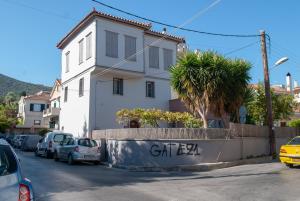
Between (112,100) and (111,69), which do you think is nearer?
(111,69)

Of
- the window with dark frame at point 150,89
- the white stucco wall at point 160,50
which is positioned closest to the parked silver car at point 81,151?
the window with dark frame at point 150,89

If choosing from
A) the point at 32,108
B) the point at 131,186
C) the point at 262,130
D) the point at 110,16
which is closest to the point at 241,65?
the point at 262,130

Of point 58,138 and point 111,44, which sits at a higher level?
point 111,44

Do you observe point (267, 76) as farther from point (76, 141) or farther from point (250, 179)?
point (76, 141)

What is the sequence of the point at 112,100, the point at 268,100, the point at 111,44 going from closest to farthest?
the point at 268,100
the point at 111,44
the point at 112,100

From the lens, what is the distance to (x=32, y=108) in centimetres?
6575

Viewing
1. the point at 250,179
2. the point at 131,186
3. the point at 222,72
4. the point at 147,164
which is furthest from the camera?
the point at 222,72

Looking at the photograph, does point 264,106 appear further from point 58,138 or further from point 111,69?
point 58,138

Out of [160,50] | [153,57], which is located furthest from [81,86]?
[160,50]

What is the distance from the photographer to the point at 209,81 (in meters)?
20.2

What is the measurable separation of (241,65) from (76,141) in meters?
10.8

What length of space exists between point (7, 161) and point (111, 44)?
73.9 ft

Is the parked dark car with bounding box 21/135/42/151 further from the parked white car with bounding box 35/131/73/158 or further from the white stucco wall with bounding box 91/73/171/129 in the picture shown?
the white stucco wall with bounding box 91/73/171/129

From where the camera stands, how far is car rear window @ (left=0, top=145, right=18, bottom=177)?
14.4ft
